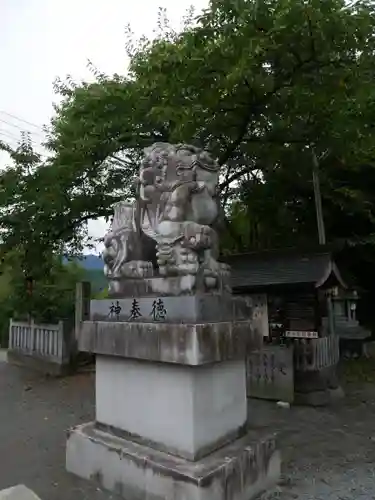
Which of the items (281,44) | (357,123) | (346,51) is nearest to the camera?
(281,44)

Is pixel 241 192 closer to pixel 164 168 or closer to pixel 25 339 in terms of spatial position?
pixel 25 339

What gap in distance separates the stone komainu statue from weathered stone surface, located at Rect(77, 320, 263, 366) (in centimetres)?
37

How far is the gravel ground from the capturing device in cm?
389

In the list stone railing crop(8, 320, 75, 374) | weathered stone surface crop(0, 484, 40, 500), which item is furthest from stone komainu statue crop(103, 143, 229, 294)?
stone railing crop(8, 320, 75, 374)

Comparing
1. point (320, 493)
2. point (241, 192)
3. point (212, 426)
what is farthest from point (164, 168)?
point (241, 192)

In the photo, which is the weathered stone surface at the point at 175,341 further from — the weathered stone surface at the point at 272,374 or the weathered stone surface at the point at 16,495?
the weathered stone surface at the point at 272,374

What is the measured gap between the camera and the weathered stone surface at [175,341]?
10.9 feet

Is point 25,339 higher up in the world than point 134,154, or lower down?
lower down

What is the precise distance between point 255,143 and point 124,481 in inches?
265

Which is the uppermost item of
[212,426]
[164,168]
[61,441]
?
[164,168]

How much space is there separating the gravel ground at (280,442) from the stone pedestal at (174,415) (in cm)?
27

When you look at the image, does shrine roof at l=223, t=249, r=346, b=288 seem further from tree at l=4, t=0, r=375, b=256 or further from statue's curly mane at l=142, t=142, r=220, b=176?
statue's curly mane at l=142, t=142, r=220, b=176

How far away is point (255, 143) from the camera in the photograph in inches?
338

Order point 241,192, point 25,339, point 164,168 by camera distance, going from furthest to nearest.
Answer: point 241,192 → point 25,339 → point 164,168
